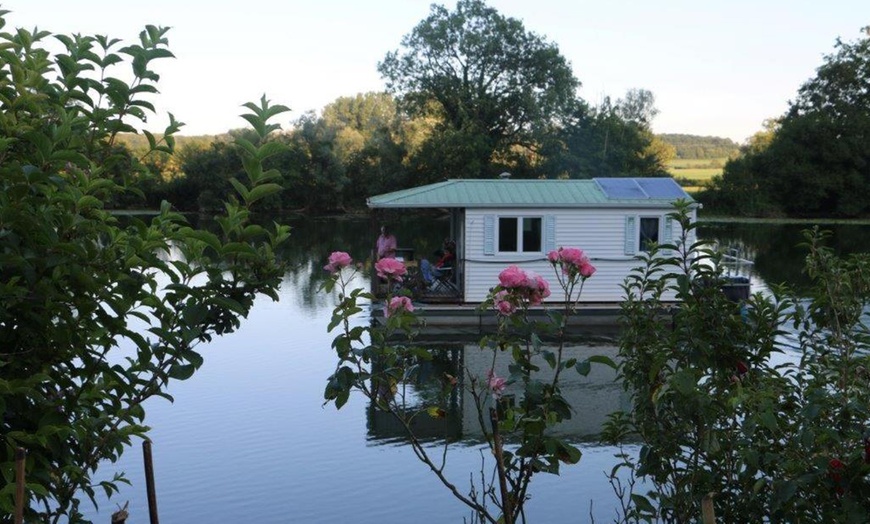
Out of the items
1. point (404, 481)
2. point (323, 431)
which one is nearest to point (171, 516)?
point (404, 481)

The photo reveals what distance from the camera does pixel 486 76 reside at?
182 feet

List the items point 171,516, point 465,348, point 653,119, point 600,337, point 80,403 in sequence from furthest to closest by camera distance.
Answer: point 653,119, point 600,337, point 465,348, point 171,516, point 80,403

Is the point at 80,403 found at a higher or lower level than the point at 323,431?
higher

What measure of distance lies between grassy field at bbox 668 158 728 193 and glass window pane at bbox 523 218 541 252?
50.6 meters

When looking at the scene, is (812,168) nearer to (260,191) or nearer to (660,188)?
(660,188)

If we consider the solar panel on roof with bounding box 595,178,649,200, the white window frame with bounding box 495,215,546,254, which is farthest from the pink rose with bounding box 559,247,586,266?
the solar panel on roof with bounding box 595,178,649,200

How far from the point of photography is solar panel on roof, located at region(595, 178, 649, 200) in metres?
21.1

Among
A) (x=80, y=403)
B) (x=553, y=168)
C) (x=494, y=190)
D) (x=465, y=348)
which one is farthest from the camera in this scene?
(x=553, y=168)

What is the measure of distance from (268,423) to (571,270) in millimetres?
9534

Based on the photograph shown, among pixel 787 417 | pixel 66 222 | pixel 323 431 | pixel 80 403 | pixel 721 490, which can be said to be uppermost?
pixel 66 222

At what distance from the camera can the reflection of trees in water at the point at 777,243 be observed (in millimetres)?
30416

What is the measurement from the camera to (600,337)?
1967 centimetres

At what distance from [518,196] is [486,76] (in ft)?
116

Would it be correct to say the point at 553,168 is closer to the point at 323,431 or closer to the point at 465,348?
the point at 465,348
